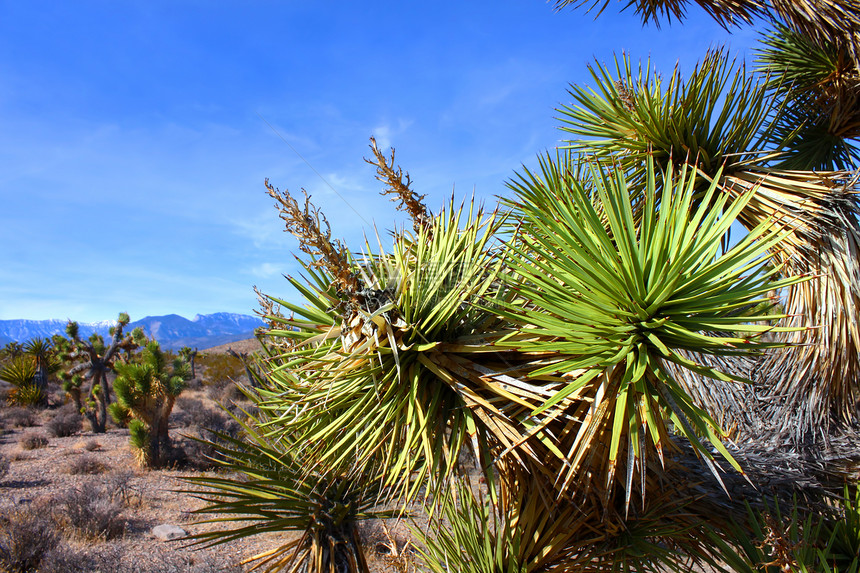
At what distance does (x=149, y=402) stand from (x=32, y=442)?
183 inches

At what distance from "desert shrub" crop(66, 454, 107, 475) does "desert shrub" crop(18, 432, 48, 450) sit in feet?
10.5

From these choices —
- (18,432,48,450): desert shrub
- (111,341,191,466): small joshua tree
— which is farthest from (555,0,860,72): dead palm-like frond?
(18,432,48,450): desert shrub

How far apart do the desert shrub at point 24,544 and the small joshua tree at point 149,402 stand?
214 inches

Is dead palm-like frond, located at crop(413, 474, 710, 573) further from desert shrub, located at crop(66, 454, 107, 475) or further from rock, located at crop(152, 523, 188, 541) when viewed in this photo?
desert shrub, located at crop(66, 454, 107, 475)

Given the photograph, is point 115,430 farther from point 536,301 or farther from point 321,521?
point 536,301

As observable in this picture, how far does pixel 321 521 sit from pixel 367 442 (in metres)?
1.02

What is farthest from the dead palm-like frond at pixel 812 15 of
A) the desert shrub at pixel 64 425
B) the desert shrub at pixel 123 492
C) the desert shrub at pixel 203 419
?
the desert shrub at pixel 64 425

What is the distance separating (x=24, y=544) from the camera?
6.45 m

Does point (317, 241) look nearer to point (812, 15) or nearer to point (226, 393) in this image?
point (812, 15)

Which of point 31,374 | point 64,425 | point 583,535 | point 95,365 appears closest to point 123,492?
point 64,425

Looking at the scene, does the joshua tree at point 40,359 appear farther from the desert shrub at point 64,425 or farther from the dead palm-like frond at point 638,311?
the dead palm-like frond at point 638,311

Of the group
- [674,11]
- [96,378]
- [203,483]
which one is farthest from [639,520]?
[96,378]

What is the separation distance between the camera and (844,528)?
257cm

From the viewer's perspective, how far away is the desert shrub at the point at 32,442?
14023mm
